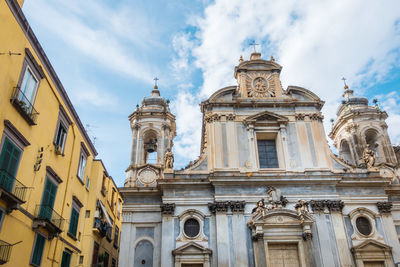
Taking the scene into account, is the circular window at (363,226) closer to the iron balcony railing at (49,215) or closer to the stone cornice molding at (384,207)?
the stone cornice molding at (384,207)

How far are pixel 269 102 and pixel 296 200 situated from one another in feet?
20.8

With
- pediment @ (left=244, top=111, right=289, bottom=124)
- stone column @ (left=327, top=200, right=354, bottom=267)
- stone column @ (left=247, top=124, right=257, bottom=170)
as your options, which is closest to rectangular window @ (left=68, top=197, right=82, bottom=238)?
stone column @ (left=247, top=124, right=257, bottom=170)

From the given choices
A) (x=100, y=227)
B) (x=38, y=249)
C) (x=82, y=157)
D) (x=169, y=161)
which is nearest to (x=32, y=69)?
(x=38, y=249)

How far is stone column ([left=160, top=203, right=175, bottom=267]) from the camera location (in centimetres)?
1828

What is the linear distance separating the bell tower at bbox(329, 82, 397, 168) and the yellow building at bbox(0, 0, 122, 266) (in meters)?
17.2

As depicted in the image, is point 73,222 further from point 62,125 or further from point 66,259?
point 62,125

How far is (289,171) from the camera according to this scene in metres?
20.7

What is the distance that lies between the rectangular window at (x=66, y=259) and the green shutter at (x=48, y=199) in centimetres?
252

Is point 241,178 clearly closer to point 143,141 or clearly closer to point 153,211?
point 153,211

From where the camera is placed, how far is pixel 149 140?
2511cm

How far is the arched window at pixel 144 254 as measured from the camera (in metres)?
19.3

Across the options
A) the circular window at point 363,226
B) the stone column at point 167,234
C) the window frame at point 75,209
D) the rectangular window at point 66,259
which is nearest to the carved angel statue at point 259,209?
the stone column at point 167,234

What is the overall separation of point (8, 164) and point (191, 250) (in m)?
10.3

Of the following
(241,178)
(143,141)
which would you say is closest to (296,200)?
(241,178)
